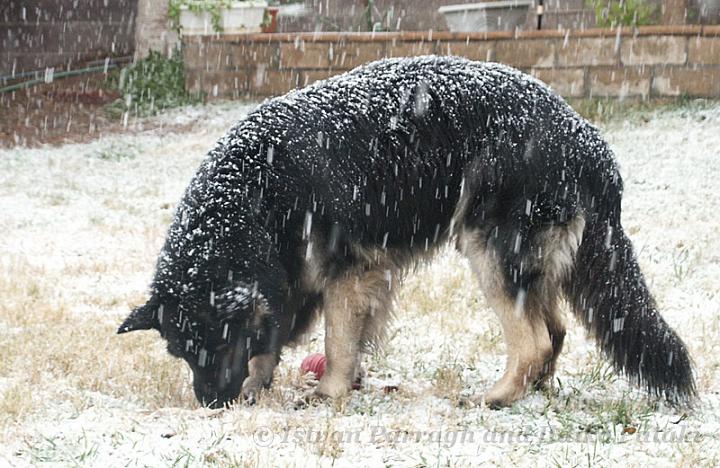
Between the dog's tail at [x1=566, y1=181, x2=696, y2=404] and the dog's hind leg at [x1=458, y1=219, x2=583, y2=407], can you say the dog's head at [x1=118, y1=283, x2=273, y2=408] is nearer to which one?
the dog's hind leg at [x1=458, y1=219, x2=583, y2=407]

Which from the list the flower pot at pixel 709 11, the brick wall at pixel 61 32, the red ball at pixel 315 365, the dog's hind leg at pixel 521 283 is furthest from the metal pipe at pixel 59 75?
the dog's hind leg at pixel 521 283

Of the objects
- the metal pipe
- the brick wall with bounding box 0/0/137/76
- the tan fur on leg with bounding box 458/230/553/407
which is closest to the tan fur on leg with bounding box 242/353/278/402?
the tan fur on leg with bounding box 458/230/553/407

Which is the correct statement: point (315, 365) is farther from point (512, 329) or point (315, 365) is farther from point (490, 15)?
point (490, 15)

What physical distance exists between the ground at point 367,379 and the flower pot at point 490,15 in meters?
3.21

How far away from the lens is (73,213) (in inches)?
324

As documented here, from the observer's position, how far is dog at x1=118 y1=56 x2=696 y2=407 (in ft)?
12.8

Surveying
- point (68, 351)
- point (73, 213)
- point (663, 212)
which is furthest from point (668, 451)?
point (73, 213)

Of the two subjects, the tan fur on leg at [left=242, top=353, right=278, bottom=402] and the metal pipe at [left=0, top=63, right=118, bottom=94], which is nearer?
the tan fur on leg at [left=242, top=353, right=278, bottom=402]

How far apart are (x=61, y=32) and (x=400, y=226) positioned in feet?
42.4

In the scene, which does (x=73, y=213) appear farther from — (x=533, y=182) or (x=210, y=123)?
(x=533, y=182)

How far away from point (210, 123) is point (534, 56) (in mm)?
4107

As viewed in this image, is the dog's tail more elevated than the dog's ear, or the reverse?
the dog's tail

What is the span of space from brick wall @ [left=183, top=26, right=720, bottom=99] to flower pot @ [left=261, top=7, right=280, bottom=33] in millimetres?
1444

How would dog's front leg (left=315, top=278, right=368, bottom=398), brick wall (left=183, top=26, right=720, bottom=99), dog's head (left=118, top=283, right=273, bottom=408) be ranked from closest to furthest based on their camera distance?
1. dog's head (left=118, top=283, right=273, bottom=408)
2. dog's front leg (left=315, top=278, right=368, bottom=398)
3. brick wall (left=183, top=26, right=720, bottom=99)
